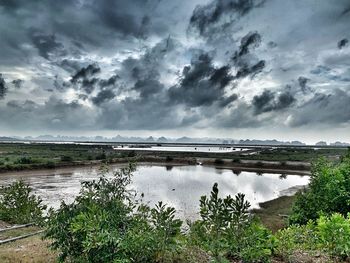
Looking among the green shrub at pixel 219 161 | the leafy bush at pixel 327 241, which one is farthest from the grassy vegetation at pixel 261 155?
the leafy bush at pixel 327 241

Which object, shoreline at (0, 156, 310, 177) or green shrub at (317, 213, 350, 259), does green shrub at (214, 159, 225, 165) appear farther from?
green shrub at (317, 213, 350, 259)

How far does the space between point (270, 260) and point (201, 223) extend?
6.39ft

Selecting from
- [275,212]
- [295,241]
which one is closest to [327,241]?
[295,241]

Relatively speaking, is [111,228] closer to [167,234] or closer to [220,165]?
[167,234]

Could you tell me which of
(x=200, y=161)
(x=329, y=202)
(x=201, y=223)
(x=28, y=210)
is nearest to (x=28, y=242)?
(x=28, y=210)

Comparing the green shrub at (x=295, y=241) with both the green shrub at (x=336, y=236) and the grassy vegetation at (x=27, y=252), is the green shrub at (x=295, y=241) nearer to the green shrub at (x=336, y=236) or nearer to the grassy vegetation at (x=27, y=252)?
the green shrub at (x=336, y=236)

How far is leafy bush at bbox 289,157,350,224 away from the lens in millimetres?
12070

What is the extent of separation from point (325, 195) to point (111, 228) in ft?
28.7

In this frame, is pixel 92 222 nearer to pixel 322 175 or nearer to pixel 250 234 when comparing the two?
pixel 250 234

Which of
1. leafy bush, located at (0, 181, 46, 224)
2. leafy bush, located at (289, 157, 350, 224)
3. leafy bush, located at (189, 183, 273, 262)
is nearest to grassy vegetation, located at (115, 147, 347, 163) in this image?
leafy bush, located at (289, 157, 350, 224)

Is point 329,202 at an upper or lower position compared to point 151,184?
upper

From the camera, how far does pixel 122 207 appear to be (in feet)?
23.9

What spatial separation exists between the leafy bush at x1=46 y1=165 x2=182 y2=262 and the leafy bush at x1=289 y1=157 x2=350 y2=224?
6622mm

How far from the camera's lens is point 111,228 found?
6.66m
